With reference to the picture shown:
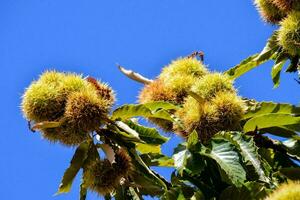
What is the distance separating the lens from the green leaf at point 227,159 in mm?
2527

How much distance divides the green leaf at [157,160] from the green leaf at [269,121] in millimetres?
467

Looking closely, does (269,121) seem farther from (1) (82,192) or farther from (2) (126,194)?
(1) (82,192)

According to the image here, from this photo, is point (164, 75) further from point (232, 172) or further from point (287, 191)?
point (287, 191)

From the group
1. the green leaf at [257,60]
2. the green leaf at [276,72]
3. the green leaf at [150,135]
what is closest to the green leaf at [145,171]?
the green leaf at [150,135]

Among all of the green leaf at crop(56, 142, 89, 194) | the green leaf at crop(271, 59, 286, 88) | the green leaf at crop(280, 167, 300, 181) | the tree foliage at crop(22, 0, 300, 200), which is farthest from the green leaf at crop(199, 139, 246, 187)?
the green leaf at crop(271, 59, 286, 88)

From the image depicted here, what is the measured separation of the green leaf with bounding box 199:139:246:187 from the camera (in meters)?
2.53

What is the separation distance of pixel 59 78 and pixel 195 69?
0.77 m

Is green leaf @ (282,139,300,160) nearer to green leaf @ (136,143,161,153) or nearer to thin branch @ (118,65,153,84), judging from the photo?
green leaf @ (136,143,161,153)

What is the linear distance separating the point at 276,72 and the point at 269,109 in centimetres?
46

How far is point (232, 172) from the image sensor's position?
8.39 feet

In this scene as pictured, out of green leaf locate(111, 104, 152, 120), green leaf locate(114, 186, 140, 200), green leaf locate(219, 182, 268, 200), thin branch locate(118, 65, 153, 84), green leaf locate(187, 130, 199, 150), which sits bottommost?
green leaf locate(219, 182, 268, 200)

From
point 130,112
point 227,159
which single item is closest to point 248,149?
point 227,159

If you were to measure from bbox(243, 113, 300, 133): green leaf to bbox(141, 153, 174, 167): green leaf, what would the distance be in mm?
467

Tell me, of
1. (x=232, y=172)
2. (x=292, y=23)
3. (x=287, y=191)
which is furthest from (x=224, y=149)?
(x=287, y=191)
